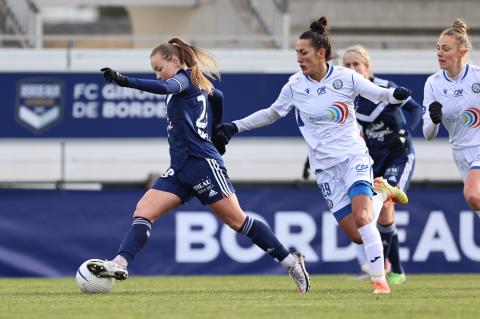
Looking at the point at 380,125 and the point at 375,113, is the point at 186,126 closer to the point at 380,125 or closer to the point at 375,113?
the point at 375,113

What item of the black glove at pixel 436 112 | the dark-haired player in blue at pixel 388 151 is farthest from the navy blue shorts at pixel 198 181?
the dark-haired player in blue at pixel 388 151

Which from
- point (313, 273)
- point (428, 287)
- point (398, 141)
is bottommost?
point (313, 273)

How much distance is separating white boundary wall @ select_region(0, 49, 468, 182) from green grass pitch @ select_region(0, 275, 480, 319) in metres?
4.38

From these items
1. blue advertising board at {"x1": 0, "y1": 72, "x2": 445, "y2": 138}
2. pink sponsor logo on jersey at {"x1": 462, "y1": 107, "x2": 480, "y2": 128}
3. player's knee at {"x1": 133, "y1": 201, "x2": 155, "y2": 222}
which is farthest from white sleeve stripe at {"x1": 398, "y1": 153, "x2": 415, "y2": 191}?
blue advertising board at {"x1": 0, "y1": 72, "x2": 445, "y2": 138}

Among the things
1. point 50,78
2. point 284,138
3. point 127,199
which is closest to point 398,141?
point 127,199

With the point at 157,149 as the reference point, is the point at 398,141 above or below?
above

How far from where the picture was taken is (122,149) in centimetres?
1697

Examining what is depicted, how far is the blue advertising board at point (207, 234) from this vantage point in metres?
14.3

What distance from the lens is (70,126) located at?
1689cm

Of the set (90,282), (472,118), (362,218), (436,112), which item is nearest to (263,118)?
(362,218)

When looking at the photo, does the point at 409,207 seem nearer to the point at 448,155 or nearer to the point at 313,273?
the point at 313,273

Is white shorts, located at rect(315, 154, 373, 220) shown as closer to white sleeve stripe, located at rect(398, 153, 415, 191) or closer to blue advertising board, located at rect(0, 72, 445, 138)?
white sleeve stripe, located at rect(398, 153, 415, 191)

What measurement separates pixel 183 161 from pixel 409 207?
573 cm

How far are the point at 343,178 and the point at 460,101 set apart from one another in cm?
138
